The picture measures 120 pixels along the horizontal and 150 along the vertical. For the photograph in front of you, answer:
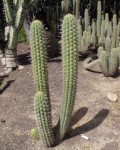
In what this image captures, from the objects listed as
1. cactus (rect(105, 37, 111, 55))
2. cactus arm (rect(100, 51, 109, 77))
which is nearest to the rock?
cactus arm (rect(100, 51, 109, 77))

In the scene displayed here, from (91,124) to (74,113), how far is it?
320mm

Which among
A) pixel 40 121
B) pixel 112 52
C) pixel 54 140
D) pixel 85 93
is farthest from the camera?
pixel 112 52

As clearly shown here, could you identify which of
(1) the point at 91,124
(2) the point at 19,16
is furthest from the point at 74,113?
(2) the point at 19,16

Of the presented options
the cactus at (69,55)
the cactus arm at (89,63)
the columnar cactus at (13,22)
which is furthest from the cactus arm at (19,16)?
the cactus at (69,55)

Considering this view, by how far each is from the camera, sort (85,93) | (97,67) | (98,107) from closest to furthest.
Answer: (98,107)
(85,93)
(97,67)

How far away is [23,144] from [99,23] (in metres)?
3.35

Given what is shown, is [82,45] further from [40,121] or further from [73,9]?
[40,121]

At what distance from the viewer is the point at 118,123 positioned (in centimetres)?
468

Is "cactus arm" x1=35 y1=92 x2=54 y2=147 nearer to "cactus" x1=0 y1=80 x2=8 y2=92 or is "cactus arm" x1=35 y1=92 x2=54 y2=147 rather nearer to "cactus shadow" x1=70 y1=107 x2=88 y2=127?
"cactus shadow" x1=70 y1=107 x2=88 y2=127

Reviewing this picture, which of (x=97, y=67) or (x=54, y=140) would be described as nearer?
(x=54, y=140)

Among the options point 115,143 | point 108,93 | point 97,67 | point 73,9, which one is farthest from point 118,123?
point 73,9

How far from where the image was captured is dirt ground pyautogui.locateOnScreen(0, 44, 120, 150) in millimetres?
4297

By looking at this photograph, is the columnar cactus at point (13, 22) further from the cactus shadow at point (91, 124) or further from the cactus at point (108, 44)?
the cactus shadow at point (91, 124)

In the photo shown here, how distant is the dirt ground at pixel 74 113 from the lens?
4.30m
